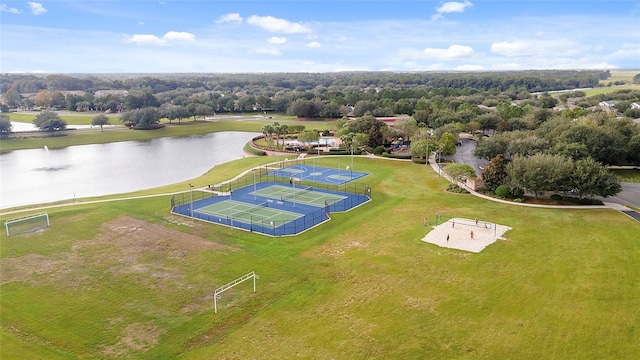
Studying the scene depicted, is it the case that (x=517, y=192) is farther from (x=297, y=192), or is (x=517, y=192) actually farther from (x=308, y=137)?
(x=308, y=137)

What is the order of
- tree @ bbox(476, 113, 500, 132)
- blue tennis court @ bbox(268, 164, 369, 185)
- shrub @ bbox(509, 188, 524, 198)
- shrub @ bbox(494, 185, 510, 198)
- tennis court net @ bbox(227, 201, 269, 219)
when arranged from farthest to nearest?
tree @ bbox(476, 113, 500, 132)
blue tennis court @ bbox(268, 164, 369, 185)
shrub @ bbox(494, 185, 510, 198)
shrub @ bbox(509, 188, 524, 198)
tennis court net @ bbox(227, 201, 269, 219)

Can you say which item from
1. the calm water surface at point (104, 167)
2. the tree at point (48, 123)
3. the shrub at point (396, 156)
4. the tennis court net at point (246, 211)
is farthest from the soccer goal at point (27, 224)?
the tree at point (48, 123)

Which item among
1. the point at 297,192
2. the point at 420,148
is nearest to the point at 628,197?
the point at 420,148

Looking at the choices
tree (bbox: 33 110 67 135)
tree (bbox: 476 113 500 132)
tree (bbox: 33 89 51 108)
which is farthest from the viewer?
tree (bbox: 33 89 51 108)

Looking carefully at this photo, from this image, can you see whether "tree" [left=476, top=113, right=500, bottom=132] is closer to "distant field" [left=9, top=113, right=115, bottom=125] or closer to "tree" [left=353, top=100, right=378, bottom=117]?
"tree" [left=353, top=100, right=378, bottom=117]

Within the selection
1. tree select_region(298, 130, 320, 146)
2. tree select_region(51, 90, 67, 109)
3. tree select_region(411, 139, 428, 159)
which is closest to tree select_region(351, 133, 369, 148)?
Answer: tree select_region(298, 130, 320, 146)

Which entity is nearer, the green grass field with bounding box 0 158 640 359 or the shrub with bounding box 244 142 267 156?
the green grass field with bounding box 0 158 640 359
